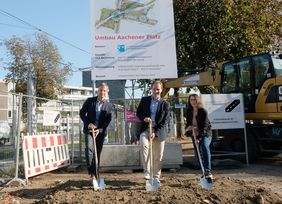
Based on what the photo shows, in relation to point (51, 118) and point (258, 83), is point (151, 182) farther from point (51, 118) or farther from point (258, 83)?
point (258, 83)

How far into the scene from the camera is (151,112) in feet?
27.3

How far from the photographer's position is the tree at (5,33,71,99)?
38219 millimetres

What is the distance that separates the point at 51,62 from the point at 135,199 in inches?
1341

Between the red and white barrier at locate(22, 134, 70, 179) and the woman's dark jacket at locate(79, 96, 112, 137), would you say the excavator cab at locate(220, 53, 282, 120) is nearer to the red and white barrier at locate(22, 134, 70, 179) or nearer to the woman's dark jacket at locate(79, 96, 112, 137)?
the red and white barrier at locate(22, 134, 70, 179)

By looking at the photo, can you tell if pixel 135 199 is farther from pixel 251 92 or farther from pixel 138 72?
pixel 251 92

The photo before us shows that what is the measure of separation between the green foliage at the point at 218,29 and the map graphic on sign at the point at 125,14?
6.70m

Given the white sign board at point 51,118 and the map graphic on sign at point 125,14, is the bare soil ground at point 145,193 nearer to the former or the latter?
the white sign board at point 51,118

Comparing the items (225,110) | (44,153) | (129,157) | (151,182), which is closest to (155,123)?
(151,182)

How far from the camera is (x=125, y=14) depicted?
1229cm

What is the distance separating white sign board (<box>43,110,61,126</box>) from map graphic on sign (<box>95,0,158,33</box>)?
277 centimetres

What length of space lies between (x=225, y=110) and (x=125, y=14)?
385cm

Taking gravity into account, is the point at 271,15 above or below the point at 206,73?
above

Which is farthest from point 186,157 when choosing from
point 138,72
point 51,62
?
point 51,62

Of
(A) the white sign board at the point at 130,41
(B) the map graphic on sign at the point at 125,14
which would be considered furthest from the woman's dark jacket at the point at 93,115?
(B) the map graphic on sign at the point at 125,14
